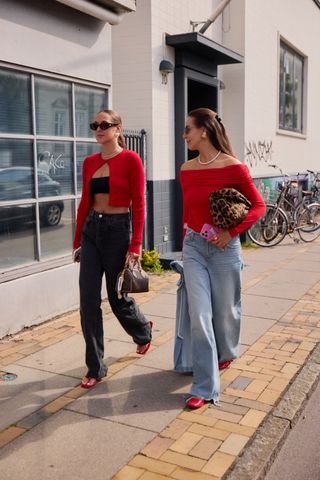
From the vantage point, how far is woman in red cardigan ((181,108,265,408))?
387 cm

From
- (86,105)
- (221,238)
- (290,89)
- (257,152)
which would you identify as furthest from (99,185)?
(290,89)

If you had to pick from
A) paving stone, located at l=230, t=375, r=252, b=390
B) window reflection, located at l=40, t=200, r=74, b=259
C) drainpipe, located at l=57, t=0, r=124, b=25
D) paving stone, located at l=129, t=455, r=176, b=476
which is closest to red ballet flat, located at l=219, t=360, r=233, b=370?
paving stone, located at l=230, t=375, r=252, b=390

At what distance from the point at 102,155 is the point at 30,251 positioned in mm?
1995

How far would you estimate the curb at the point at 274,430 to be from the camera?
10.3ft

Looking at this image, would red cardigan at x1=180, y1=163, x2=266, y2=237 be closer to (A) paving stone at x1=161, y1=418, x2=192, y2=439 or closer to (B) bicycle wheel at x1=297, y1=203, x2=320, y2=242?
(A) paving stone at x1=161, y1=418, x2=192, y2=439

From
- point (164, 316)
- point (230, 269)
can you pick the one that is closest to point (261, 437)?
point (230, 269)

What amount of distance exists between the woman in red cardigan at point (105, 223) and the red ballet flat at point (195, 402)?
28.7 inches

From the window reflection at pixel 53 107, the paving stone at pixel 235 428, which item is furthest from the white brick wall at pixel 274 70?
the paving stone at pixel 235 428

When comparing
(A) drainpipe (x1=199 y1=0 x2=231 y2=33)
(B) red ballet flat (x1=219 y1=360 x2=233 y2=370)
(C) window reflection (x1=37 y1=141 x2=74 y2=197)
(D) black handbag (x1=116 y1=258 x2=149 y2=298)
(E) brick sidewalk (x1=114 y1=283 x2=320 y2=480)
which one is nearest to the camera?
(E) brick sidewalk (x1=114 y1=283 x2=320 y2=480)

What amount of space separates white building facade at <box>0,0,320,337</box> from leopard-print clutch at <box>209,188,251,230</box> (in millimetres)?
2384

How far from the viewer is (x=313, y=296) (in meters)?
6.99

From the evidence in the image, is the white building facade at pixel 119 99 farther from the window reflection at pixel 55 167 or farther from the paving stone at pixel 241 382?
the paving stone at pixel 241 382

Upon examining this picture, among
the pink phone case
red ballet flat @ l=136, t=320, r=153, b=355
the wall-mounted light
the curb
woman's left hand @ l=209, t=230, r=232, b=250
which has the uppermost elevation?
the wall-mounted light

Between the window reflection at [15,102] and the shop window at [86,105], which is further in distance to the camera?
the shop window at [86,105]
